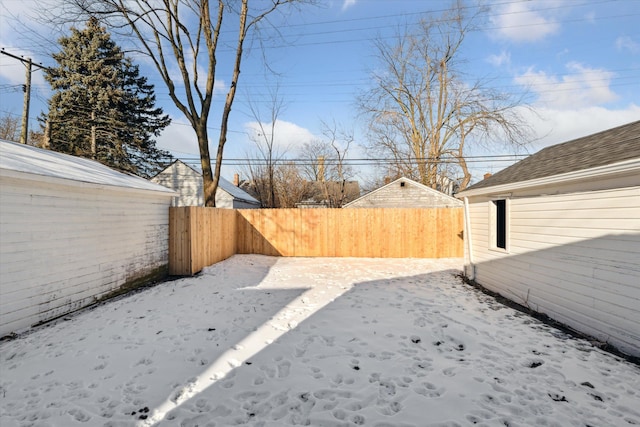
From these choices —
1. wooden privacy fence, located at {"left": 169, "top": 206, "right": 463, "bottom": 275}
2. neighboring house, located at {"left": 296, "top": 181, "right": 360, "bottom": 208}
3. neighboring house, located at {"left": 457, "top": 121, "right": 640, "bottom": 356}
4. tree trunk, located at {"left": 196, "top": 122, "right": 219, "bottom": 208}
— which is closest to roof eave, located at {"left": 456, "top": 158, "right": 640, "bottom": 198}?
neighboring house, located at {"left": 457, "top": 121, "right": 640, "bottom": 356}

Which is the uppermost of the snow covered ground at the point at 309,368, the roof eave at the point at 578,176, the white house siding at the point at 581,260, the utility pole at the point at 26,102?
the utility pole at the point at 26,102

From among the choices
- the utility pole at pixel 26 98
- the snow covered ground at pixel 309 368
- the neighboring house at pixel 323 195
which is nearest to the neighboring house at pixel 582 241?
the snow covered ground at pixel 309 368

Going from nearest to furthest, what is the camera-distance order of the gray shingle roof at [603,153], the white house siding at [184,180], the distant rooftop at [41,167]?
the gray shingle roof at [603,153] → the distant rooftop at [41,167] → the white house siding at [184,180]

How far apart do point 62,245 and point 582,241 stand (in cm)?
805

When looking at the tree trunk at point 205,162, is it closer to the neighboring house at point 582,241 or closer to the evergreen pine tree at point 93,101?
the neighboring house at point 582,241

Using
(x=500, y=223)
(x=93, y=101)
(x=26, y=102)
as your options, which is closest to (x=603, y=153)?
(x=500, y=223)

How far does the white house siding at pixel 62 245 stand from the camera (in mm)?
3904

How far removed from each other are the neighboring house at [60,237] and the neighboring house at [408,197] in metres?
12.8

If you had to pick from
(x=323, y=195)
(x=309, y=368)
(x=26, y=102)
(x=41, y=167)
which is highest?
(x=26, y=102)

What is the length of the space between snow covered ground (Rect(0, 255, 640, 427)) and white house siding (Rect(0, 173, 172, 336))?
0.43 meters

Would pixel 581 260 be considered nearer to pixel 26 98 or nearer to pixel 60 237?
pixel 60 237

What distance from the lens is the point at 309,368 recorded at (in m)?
3.05

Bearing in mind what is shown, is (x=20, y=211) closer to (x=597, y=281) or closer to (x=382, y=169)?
(x=597, y=281)

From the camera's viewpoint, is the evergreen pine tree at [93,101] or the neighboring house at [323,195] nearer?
the evergreen pine tree at [93,101]
